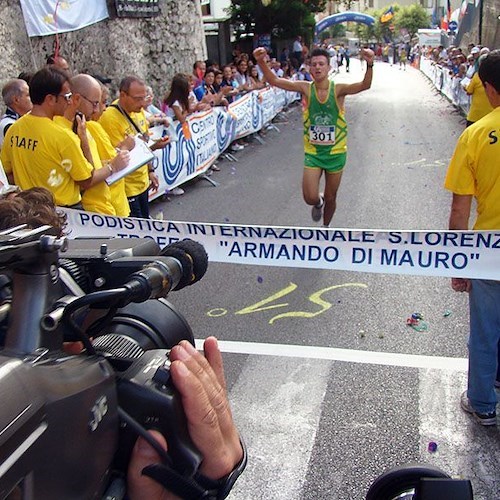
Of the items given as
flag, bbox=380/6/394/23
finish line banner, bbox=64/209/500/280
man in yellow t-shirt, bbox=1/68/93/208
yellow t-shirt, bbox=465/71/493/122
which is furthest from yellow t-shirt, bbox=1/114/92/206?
flag, bbox=380/6/394/23

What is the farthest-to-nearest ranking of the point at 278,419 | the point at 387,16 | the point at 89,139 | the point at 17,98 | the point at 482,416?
the point at 387,16, the point at 17,98, the point at 89,139, the point at 278,419, the point at 482,416

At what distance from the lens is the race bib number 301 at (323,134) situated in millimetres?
6285

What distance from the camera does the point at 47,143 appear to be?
4.09m

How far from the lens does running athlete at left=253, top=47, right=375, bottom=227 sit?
623 centimetres

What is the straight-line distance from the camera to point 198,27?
1530 cm

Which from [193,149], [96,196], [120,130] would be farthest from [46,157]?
[193,149]

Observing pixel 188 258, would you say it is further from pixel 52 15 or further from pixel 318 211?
pixel 52 15

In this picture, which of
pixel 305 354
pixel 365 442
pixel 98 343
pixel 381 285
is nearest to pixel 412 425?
pixel 365 442

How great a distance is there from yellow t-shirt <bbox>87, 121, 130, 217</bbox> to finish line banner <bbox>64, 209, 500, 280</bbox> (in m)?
0.46

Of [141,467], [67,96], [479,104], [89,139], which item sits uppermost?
[67,96]

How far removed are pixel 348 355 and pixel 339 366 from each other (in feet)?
0.59

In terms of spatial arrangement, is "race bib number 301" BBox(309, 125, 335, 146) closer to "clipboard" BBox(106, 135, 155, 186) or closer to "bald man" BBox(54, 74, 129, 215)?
"clipboard" BBox(106, 135, 155, 186)

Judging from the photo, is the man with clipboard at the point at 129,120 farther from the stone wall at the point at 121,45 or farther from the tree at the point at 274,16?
the tree at the point at 274,16

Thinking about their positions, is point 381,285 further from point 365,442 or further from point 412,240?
point 365,442
